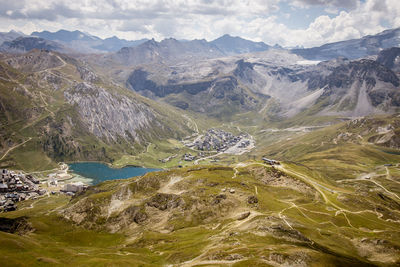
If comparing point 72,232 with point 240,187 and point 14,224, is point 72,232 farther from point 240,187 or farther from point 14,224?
point 240,187

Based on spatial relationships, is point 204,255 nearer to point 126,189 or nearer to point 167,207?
point 167,207

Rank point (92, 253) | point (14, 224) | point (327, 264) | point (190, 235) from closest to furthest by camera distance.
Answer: point (327, 264) → point (92, 253) → point (190, 235) → point (14, 224)

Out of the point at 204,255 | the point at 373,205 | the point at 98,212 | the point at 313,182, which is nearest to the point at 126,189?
the point at 98,212

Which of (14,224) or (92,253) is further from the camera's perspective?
(14,224)

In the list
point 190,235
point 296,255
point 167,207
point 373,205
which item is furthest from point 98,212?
point 373,205

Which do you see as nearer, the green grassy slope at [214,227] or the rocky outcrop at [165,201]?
the green grassy slope at [214,227]

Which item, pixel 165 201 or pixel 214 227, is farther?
pixel 165 201

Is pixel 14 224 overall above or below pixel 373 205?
above

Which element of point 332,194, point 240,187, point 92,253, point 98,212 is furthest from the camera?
point 332,194

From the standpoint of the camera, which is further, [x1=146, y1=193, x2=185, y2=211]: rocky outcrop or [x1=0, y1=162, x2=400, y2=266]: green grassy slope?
[x1=146, y1=193, x2=185, y2=211]: rocky outcrop

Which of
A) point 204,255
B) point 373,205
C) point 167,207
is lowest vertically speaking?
point 373,205
